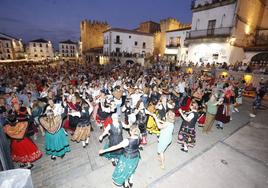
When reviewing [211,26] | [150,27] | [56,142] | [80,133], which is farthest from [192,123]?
[150,27]

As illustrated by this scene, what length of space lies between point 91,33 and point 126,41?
1687cm

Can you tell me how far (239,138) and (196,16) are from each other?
19.0 metres

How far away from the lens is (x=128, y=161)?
10.2ft

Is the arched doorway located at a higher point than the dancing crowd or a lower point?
higher

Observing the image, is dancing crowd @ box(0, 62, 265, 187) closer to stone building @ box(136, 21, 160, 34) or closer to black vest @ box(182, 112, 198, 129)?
black vest @ box(182, 112, 198, 129)

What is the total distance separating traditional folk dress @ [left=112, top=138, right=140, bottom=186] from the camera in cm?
305

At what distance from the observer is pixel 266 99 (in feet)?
38.8

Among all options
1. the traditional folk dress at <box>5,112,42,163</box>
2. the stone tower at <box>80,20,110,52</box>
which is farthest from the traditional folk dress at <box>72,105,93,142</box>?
the stone tower at <box>80,20,110,52</box>

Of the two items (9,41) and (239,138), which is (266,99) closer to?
(239,138)

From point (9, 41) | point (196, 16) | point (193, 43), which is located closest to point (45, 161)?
point (193, 43)

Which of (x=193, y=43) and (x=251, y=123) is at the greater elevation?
(x=193, y=43)

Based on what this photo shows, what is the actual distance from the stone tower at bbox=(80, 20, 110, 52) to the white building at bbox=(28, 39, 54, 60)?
23224mm

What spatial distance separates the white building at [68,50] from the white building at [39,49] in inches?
310

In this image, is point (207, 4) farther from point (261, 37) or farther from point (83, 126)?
point (83, 126)
